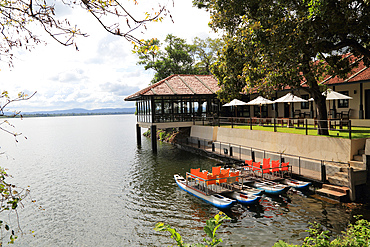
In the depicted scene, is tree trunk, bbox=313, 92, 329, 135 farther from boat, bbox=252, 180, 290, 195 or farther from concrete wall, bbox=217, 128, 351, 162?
boat, bbox=252, 180, 290, 195

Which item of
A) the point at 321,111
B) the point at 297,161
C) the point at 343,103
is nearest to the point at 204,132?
the point at 343,103

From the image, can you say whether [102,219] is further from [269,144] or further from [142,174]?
[269,144]

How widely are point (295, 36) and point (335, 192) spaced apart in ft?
26.8

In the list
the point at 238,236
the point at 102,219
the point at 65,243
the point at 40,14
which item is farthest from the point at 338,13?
the point at 65,243

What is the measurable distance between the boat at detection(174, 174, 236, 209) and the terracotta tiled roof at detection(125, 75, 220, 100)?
1640 cm

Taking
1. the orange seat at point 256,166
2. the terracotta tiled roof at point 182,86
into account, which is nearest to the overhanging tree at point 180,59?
the terracotta tiled roof at point 182,86

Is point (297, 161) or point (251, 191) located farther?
point (297, 161)

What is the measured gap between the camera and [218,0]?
650 inches

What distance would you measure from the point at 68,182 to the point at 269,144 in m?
15.9

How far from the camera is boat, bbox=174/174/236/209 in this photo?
13039 mm

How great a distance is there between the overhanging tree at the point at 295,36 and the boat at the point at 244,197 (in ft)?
21.0

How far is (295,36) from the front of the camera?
13867 millimetres

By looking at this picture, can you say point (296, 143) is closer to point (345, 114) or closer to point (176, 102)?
point (345, 114)

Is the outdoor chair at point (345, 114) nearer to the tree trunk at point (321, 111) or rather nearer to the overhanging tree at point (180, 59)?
the tree trunk at point (321, 111)
